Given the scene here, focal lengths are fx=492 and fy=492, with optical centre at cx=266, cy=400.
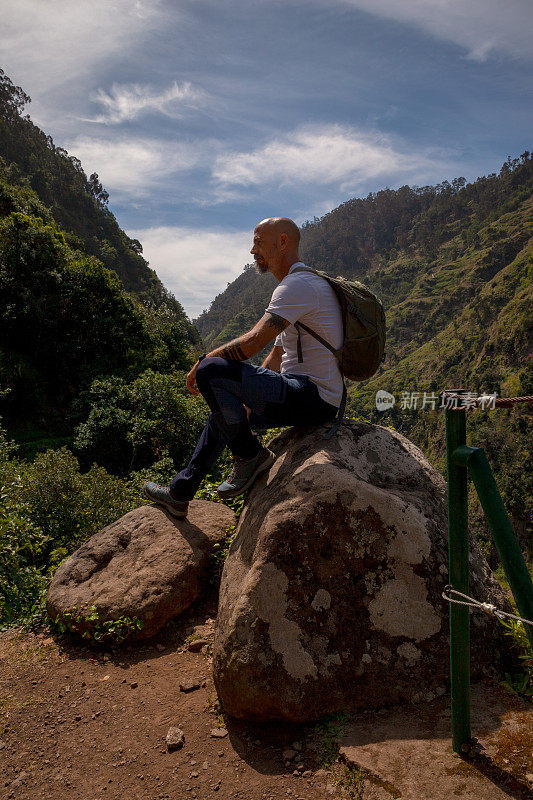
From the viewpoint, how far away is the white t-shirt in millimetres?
2998

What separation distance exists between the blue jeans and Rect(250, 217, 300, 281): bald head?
0.81 metres

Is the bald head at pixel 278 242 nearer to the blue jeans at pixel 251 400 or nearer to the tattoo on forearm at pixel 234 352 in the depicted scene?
the tattoo on forearm at pixel 234 352

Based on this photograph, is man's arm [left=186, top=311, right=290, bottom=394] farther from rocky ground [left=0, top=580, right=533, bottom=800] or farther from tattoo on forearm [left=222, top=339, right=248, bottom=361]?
rocky ground [left=0, top=580, right=533, bottom=800]

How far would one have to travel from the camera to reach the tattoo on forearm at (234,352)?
3.01 meters

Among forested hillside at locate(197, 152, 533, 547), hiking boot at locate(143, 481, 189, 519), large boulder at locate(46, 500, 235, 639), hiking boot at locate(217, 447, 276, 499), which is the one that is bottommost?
large boulder at locate(46, 500, 235, 639)

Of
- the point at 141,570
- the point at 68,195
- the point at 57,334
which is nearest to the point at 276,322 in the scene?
the point at 141,570

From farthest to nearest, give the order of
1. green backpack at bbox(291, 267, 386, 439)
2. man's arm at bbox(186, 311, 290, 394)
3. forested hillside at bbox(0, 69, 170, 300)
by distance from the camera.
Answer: forested hillside at bbox(0, 69, 170, 300) < green backpack at bbox(291, 267, 386, 439) < man's arm at bbox(186, 311, 290, 394)

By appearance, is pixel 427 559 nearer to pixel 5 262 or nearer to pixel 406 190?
pixel 5 262

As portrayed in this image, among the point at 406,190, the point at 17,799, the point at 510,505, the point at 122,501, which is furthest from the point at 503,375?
the point at 406,190

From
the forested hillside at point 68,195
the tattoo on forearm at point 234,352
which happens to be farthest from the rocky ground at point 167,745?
the forested hillside at point 68,195

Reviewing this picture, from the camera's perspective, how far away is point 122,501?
6.45 metres

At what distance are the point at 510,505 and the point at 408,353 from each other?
134 feet

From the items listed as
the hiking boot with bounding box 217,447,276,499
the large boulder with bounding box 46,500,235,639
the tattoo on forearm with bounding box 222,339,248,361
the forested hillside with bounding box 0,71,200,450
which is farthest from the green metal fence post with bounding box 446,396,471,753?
the forested hillside with bounding box 0,71,200,450

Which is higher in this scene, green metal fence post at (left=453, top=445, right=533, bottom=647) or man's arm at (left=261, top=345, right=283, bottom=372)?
man's arm at (left=261, top=345, right=283, bottom=372)
